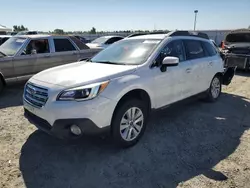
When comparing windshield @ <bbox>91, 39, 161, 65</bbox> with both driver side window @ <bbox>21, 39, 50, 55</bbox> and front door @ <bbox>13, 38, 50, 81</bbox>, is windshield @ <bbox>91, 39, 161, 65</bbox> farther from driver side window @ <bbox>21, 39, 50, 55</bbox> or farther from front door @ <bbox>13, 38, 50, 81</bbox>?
driver side window @ <bbox>21, 39, 50, 55</bbox>

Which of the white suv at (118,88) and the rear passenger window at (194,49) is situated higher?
the rear passenger window at (194,49)

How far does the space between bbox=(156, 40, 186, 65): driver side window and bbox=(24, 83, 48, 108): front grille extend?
1.94 m

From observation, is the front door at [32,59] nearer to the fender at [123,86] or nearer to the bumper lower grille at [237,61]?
the fender at [123,86]

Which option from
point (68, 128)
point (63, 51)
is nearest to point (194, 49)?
point (68, 128)

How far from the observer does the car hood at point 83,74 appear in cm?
333

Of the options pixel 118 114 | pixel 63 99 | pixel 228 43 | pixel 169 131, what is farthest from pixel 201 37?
pixel 228 43

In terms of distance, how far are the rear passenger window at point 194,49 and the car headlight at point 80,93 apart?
2588 millimetres

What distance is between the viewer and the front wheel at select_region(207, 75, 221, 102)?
602 centimetres

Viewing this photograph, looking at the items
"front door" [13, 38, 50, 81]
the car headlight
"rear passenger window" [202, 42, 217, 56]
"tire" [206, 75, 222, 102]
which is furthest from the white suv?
"front door" [13, 38, 50, 81]

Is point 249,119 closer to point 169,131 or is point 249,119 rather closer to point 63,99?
point 169,131

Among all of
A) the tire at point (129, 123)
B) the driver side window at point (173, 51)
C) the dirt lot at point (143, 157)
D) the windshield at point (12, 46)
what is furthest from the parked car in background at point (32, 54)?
the tire at point (129, 123)

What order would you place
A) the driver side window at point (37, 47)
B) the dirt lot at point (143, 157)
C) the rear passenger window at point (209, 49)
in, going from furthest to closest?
the driver side window at point (37, 47) → the rear passenger window at point (209, 49) → the dirt lot at point (143, 157)

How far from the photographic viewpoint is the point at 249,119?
5102mm

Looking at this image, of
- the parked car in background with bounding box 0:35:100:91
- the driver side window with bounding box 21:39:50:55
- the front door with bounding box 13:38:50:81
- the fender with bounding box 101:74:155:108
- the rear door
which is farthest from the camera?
the rear door
